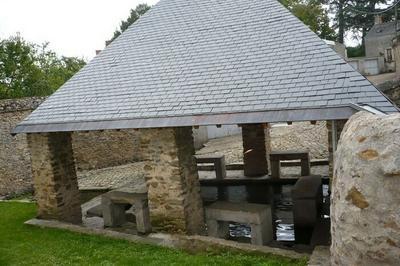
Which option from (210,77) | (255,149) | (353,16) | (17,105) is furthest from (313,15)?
(210,77)

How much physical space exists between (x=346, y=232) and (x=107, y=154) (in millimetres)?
16076

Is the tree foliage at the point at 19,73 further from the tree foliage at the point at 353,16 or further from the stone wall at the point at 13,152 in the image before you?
the tree foliage at the point at 353,16

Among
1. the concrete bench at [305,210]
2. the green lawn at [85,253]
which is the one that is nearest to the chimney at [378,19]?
the concrete bench at [305,210]

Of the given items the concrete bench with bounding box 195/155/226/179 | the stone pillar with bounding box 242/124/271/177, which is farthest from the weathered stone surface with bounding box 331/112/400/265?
the concrete bench with bounding box 195/155/226/179

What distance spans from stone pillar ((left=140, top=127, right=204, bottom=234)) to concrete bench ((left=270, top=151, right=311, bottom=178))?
458cm

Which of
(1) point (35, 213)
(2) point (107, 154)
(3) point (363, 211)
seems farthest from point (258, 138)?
(3) point (363, 211)

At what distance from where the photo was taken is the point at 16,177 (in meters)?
14.3

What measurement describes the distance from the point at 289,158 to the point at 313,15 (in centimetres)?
2548

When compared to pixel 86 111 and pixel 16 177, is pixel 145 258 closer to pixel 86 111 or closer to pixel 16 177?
pixel 86 111

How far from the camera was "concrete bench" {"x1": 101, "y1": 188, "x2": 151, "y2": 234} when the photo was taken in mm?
8101

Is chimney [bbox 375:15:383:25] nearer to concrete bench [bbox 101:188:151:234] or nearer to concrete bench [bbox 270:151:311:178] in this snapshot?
concrete bench [bbox 270:151:311:178]

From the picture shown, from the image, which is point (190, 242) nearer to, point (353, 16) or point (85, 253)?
point (85, 253)

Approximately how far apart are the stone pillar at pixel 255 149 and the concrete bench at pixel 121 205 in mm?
4565

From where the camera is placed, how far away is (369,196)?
285 centimetres
